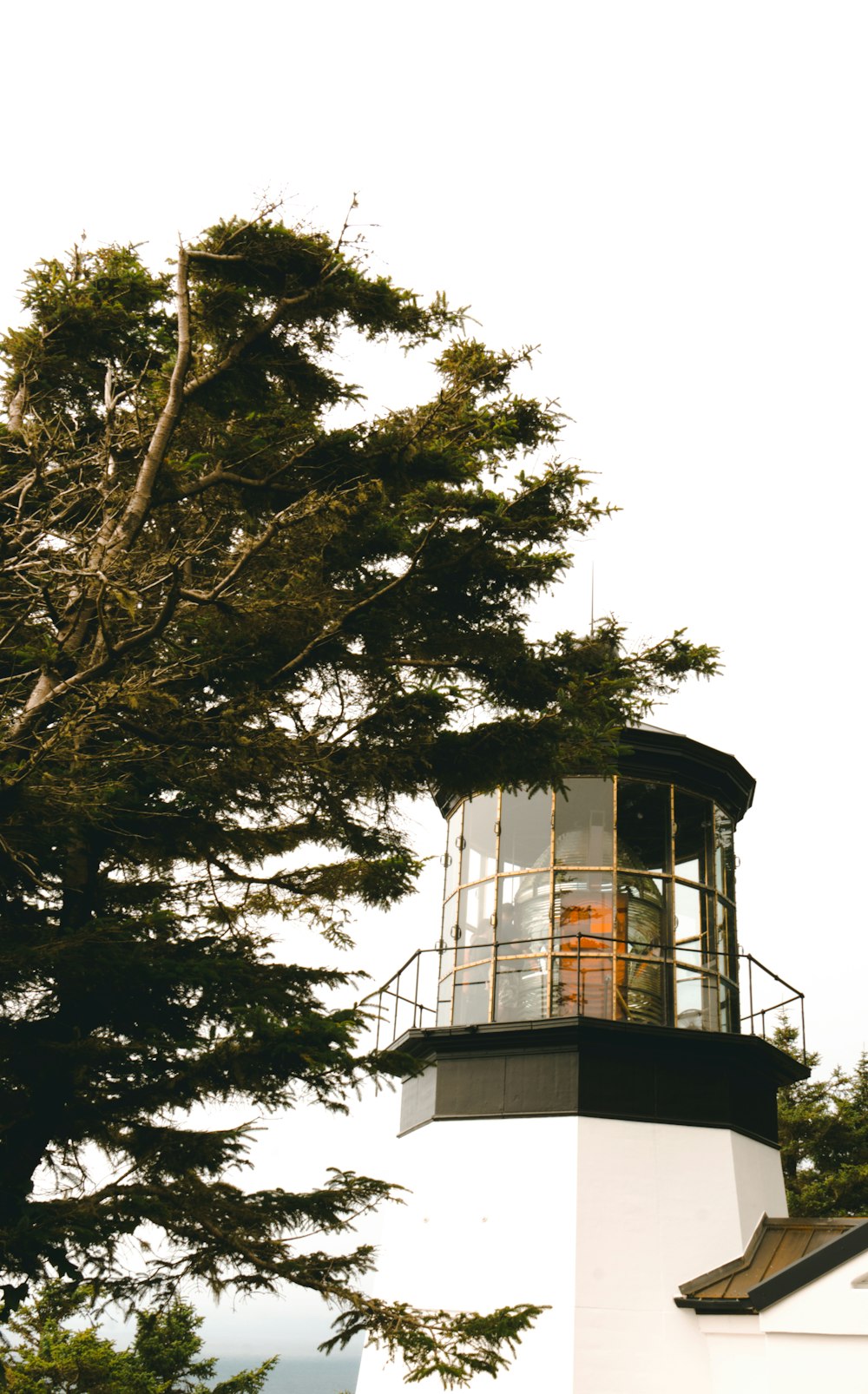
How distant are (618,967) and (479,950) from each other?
1387 mm

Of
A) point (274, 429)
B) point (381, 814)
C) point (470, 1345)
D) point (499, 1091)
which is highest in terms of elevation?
point (274, 429)

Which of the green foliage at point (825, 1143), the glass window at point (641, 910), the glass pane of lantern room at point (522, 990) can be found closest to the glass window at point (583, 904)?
the glass window at point (641, 910)

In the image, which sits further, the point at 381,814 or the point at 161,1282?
the point at 381,814

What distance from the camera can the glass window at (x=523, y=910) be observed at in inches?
431

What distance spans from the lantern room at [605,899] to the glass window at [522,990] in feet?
0.04

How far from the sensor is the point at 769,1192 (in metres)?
10.9

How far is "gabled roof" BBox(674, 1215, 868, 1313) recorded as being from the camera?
9.02 m

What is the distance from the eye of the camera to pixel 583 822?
11.3m

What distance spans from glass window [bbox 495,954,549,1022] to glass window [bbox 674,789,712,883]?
76.9 inches

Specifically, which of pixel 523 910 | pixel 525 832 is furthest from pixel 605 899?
pixel 525 832

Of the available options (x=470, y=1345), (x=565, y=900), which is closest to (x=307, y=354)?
(x=565, y=900)

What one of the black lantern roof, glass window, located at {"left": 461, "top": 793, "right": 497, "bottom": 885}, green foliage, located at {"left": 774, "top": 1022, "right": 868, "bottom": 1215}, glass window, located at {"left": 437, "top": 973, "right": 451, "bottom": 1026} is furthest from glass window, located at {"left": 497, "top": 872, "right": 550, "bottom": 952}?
green foliage, located at {"left": 774, "top": 1022, "right": 868, "bottom": 1215}

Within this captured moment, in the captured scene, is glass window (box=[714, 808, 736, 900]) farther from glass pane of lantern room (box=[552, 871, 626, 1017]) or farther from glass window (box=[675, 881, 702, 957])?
glass pane of lantern room (box=[552, 871, 626, 1017])

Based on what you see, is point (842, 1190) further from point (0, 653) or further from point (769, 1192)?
point (0, 653)
